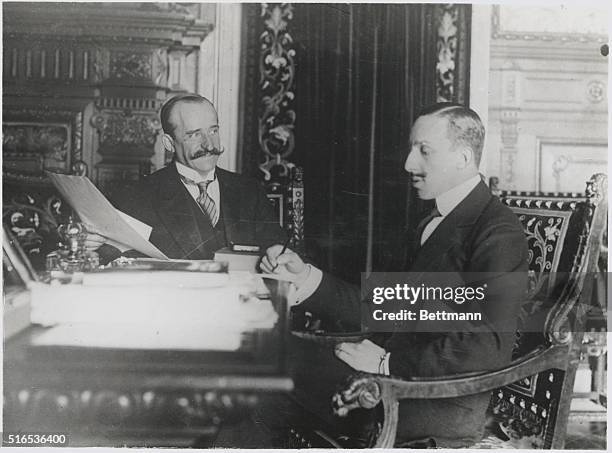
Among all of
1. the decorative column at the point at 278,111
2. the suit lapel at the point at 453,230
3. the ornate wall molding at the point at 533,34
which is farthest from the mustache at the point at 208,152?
the ornate wall molding at the point at 533,34

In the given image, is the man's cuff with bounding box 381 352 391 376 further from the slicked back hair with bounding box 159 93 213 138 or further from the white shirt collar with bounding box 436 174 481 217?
the slicked back hair with bounding box 159 93 213 138

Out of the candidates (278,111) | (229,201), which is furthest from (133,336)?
(278,111)

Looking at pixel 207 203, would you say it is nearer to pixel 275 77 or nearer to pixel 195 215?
pixel 195 215

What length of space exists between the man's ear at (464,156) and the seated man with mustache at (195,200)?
597 mm

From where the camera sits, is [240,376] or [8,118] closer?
[240,376]

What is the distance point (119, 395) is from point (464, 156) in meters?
1.28

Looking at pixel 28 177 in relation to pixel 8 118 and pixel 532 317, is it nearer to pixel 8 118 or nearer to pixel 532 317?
pixel 8 118

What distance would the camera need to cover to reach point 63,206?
1.99 m

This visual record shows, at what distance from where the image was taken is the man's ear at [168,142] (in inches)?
79.4

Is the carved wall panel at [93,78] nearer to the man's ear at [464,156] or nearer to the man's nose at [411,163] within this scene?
the man's nose at [411,163]

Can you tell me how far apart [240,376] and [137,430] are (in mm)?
378

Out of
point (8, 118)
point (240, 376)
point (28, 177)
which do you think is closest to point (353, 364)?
point (240, 376)

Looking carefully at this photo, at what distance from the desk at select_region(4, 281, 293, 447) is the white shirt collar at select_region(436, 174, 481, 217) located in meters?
0.60

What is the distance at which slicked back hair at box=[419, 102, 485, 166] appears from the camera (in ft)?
6.64
